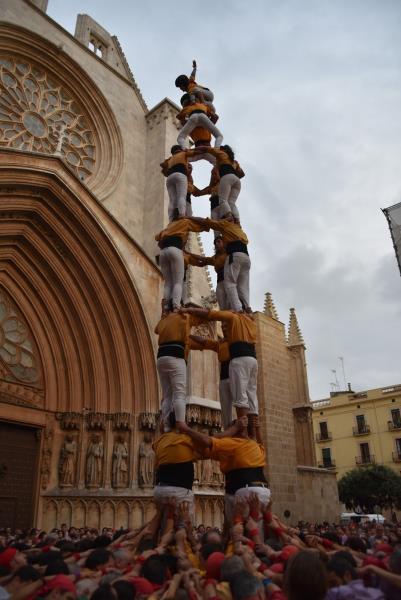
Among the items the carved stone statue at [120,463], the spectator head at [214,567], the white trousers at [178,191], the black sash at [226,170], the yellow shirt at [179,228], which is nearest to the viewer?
the spectator head at [214,567]

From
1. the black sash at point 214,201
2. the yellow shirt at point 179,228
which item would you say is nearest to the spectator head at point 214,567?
the yellow shirt at point 179,228

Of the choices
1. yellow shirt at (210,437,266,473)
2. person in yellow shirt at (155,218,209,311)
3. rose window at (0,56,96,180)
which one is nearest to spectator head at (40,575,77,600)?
yellow shirt at (210,437,266,473)

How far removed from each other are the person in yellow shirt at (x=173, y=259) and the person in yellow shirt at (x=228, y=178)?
872 mm

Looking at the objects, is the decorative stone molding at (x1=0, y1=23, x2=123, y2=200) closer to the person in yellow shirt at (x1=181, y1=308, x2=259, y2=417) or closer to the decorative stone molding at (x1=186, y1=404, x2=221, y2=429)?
the decorative stone molding at (x1=186, y1=404, x2=221, y2=429)

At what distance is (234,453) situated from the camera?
5.88m

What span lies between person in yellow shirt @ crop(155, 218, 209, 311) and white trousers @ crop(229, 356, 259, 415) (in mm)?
1188

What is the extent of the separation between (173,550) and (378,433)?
111ft

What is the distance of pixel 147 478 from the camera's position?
11945 millimetres

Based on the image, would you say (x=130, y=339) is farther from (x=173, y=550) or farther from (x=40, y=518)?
(x=173, y=550)

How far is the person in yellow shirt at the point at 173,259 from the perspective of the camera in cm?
703

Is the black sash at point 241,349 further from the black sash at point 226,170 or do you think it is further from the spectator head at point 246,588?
the spectator head at point 246,588

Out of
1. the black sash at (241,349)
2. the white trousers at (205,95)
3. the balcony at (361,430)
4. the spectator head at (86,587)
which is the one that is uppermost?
the white trousers at (205,95)

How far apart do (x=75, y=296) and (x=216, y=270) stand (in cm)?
660

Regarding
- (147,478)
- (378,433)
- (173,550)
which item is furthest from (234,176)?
(378,433)
